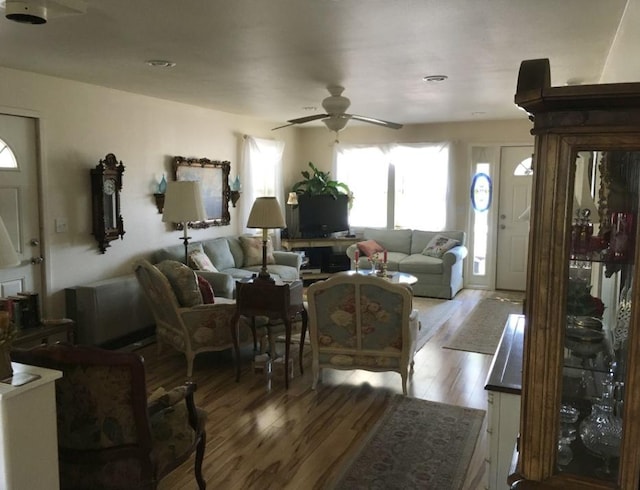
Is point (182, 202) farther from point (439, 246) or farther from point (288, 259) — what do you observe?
point (439, 246)

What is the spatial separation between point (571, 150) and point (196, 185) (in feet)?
13.8

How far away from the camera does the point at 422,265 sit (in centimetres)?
725

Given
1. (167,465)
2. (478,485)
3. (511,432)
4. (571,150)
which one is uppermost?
(571,150)

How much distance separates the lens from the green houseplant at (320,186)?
8.08 metres

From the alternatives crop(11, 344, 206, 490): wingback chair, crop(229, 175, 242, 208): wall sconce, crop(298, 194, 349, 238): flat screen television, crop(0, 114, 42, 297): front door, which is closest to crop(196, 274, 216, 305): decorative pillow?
crop(0, 114, 42, 297): front door

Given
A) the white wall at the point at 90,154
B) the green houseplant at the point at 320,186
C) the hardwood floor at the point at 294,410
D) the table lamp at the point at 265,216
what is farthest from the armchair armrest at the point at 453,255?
the table lamp at the point at 265,216

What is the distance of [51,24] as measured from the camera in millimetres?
2990

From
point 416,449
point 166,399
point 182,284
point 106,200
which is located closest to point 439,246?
point 182,284

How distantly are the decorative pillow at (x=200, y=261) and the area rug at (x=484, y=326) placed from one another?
103 inches

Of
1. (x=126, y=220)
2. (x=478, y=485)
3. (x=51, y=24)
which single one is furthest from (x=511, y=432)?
(x=126, y=220)

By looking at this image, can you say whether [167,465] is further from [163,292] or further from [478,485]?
[163,292]

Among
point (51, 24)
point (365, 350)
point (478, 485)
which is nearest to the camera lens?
point (478, 485)

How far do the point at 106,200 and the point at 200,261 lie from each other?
45.0 inches

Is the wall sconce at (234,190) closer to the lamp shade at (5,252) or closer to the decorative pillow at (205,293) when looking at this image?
the decorative pillow at (205,293)
